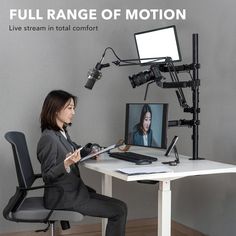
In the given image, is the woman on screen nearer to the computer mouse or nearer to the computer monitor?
the computer monitor

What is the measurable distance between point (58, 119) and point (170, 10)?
1.44 meters

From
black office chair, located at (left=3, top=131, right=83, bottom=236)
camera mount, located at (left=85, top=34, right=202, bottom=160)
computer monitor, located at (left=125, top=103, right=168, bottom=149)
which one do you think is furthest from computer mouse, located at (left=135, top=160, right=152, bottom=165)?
black office chair, located at (left=3, top=131, right=83, bottom=236)

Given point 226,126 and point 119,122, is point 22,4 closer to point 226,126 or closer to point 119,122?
point 119,122

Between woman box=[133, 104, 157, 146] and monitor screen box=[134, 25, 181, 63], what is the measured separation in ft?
1.26

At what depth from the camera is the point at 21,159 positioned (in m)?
2.84

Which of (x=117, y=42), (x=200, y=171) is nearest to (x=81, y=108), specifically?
(x=117, y=42)

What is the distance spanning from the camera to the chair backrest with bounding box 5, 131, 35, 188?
2.73m

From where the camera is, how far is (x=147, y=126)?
10.3 ft

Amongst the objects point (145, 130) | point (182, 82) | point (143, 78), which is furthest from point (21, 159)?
point (182, 82)

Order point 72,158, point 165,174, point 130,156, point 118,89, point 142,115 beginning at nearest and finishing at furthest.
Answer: point 165,174 → point 72,158 → point 130,156 → point 142,115 → point 118,89

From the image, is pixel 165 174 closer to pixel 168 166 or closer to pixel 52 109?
pixel 168 166

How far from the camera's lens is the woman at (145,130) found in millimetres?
3107

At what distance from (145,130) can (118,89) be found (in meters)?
0.70

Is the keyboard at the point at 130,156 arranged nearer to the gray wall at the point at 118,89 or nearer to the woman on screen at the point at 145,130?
the woman on screen at the point at 145,130
